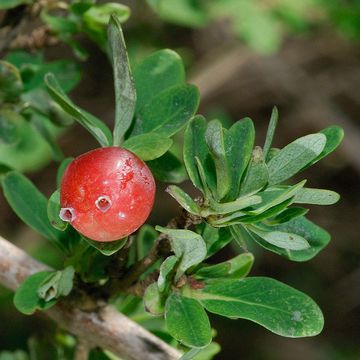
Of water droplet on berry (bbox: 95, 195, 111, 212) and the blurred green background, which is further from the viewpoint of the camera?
the blurred green background

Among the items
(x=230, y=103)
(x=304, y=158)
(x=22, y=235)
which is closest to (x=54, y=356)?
(x=304, y=158)

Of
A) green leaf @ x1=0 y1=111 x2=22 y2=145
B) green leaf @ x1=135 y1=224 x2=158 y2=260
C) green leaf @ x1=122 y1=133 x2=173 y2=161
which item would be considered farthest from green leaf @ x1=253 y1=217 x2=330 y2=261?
green leaf @ x1=0 y1=111 x2=22 y2=145

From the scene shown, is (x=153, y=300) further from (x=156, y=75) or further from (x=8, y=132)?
(x=8, y=132)

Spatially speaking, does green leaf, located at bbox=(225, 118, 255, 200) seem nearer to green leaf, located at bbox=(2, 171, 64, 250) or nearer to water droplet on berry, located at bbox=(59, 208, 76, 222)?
water droplet on berry, located at bbox=(59, 208, 76, 222)

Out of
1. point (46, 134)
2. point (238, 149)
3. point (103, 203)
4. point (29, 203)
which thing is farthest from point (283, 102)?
point (103, 203)

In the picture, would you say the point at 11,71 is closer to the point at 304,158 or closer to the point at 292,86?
the point at 304,158

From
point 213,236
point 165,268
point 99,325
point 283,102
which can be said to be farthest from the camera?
point 283,102
